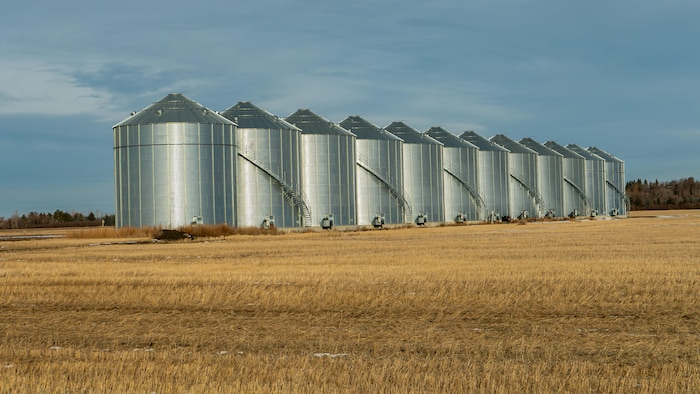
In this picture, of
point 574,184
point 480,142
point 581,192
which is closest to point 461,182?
point 480,142

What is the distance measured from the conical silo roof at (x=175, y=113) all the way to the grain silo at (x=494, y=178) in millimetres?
41323

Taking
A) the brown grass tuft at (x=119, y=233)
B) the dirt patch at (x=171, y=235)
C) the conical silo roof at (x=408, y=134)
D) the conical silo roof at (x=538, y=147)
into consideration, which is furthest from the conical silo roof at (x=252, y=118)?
the conical silo roof at (x=538, y=147)

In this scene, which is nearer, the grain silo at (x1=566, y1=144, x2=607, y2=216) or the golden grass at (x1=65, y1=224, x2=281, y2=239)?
the golden grass at (x1=65, y1=224, x2=281, y2=239)

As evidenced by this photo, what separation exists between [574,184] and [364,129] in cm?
4465

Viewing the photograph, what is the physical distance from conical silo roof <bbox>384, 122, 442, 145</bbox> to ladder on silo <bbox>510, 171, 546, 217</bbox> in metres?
18.9

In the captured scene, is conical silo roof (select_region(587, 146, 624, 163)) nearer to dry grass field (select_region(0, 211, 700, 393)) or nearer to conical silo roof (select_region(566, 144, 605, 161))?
conical silo roof (select_region(566, 144, 605, 161))

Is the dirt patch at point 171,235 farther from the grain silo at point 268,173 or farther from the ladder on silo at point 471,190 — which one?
the ladder on silo at point 471,190

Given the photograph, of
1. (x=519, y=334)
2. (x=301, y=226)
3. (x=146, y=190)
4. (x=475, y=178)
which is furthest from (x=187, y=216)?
(x=519, y=334)

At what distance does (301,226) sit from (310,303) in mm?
53082

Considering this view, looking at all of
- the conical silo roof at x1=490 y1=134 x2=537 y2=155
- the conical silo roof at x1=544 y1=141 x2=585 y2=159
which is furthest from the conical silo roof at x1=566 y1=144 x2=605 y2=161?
the conical silo roof at x1=490 y1=134 x2=537 y2=155

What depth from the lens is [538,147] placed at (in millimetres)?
121125

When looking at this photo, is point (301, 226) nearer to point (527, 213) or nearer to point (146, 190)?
point (146, 190)

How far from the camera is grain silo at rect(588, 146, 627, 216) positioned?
436 feet

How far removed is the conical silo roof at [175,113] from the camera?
2677 inches
